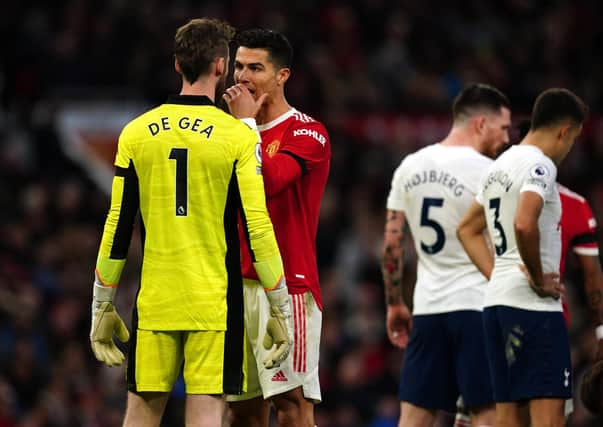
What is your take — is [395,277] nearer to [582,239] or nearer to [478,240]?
[478,240]

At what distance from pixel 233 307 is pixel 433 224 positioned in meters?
2.34

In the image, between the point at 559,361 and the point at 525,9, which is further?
the point at 525,9

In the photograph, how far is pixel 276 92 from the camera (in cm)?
688

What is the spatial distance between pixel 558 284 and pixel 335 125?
8.79m

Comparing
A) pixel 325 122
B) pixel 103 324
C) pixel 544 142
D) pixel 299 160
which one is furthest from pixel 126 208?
pixel 325 122

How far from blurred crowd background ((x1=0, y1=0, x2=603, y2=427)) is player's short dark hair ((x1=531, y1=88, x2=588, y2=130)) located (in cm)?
474

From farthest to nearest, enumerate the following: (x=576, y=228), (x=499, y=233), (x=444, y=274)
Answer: (x=444, y=274) → (x=576, y=228) → (x=499, y=233)

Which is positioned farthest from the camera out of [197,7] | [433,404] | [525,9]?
[525,9]

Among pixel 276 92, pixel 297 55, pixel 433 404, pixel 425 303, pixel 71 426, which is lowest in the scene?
pixel 71 426

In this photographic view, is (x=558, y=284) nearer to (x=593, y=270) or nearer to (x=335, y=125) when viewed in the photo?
(x=593, y=270)

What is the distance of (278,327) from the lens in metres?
6.03

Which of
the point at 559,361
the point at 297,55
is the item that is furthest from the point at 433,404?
the point at 297,55

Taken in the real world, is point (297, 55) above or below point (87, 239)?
above

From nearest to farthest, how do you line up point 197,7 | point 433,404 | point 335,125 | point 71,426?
point 433,404 < point 71,426 < point 335,125 < point 197,7
